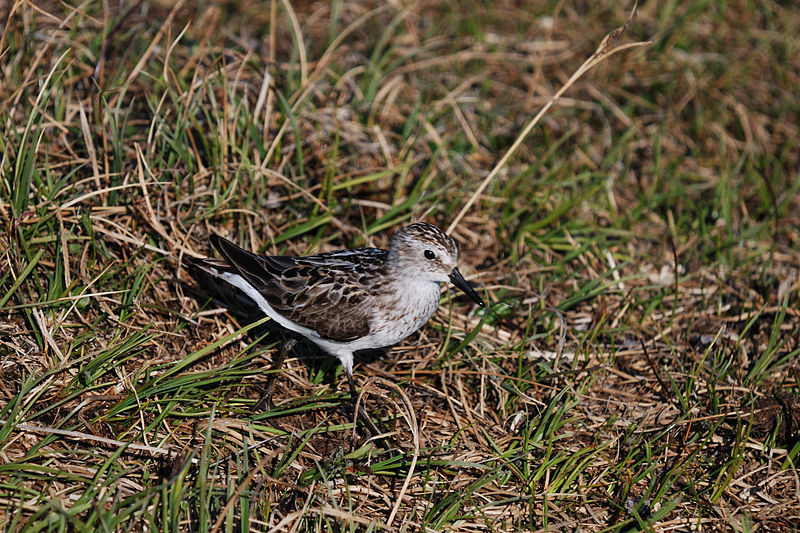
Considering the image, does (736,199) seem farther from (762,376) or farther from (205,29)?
(205,29)

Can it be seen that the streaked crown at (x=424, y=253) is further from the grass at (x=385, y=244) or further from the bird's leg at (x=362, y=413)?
the bird's leg at (x=362, y=413)

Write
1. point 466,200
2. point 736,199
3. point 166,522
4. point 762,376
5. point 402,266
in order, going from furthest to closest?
point 736,199 → point 466,200 → point 762,376 → point 402,266 → point 166,522

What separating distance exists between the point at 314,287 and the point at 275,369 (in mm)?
606

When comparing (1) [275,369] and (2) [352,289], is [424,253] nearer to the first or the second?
(2) [352,289]

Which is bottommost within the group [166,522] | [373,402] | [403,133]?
[373,402]

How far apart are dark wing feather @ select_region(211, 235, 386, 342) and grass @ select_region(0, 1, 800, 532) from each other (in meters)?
0.40

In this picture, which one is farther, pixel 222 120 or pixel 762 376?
pixel 222 120

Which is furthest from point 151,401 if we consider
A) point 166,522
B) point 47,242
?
point 47,242

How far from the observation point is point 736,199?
281 inches

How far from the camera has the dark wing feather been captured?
488 cm

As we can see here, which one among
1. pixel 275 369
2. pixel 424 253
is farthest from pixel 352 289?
pixel 275 369

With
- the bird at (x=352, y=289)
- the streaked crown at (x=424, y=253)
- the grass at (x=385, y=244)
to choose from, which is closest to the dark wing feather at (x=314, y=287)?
the bird at (x=352, y=289)

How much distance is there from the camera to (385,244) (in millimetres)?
6199

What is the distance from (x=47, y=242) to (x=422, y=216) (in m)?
2.71
